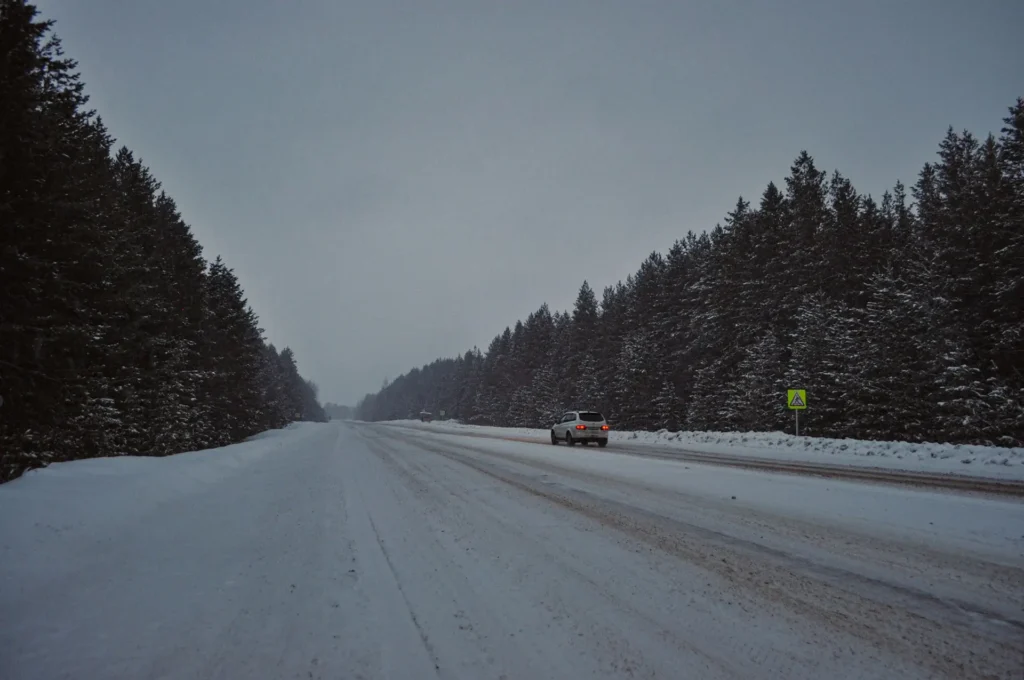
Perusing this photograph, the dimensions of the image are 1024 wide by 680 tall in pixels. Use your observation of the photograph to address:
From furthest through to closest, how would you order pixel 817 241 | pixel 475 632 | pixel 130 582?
1. pixel 817 241
2. pixel 130 582
3. pixel 475 632

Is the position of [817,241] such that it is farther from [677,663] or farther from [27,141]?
[27,141]

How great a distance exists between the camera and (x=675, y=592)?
3.95 metres

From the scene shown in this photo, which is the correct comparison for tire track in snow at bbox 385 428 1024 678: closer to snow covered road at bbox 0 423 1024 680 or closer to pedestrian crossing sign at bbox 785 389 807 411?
snow covered road at bbox 0 423 1024 680

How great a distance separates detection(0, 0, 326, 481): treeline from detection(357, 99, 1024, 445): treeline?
99.4 feet

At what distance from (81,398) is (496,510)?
1321 centimetres

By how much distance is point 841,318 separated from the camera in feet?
85.3

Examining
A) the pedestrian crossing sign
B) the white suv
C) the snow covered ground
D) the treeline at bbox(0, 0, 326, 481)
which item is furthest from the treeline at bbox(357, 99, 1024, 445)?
the treeline at bbox(0, 0, 326, 481)

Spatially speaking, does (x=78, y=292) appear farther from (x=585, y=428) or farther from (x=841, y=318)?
(x=841, y=318)

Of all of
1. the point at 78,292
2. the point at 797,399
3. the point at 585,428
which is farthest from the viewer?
the point at 585,428

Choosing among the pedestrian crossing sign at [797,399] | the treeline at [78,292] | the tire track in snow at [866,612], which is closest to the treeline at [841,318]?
the pedestrian crossing sign at [797,399]

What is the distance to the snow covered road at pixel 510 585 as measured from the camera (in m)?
2.91

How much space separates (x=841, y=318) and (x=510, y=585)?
28663 millimetres

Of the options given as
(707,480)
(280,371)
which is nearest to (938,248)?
(707,480)

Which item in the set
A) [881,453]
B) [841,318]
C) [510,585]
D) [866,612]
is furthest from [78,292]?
[841,318]
